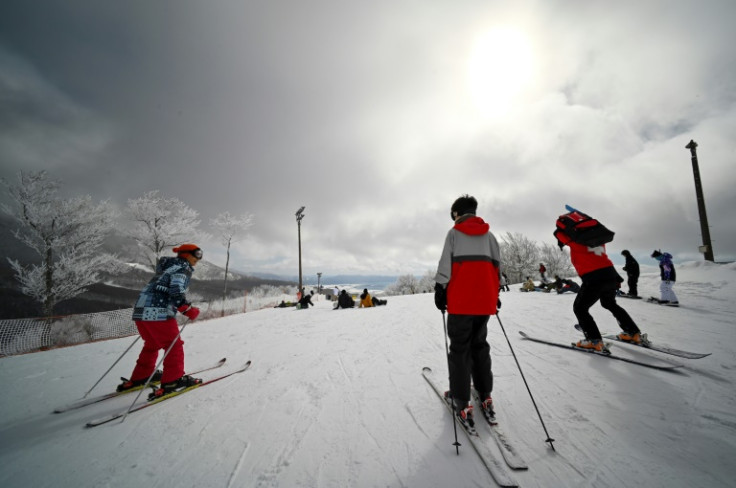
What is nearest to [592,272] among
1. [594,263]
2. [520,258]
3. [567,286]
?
[594,263]

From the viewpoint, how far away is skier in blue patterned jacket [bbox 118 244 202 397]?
3.32 m

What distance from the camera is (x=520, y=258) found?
33594mm

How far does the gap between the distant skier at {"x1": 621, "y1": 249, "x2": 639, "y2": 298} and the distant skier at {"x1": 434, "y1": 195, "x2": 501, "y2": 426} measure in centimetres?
1017

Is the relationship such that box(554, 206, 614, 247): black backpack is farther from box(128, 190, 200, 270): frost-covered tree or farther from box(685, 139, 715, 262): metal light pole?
box(128, 190, 200, 270): frost-covered tree

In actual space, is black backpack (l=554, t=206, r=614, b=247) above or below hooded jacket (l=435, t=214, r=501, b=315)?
above

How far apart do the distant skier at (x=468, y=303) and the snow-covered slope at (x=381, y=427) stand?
0.35m

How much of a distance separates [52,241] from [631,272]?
30.5 meters

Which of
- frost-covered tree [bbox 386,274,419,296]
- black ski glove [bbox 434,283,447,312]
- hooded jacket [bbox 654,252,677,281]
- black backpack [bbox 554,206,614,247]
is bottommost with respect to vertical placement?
frost-covered tree [bbox 386,274,419,296]

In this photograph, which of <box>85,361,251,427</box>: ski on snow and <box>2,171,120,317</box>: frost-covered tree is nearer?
<box>85,361,251,427</box>: ski on snow

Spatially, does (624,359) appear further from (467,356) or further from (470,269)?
(470,269)

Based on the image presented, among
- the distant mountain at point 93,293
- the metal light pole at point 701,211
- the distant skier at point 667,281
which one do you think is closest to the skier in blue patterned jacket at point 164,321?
the distant skier at point 667,281

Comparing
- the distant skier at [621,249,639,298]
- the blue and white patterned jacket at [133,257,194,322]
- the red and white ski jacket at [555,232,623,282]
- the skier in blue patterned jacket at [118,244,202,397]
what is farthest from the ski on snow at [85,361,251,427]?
the distant skier at [621,249,639,298]

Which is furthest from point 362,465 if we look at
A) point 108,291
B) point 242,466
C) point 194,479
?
point 108,291

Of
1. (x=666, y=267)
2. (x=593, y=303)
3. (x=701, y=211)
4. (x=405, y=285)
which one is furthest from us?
(x=405, y=285)
